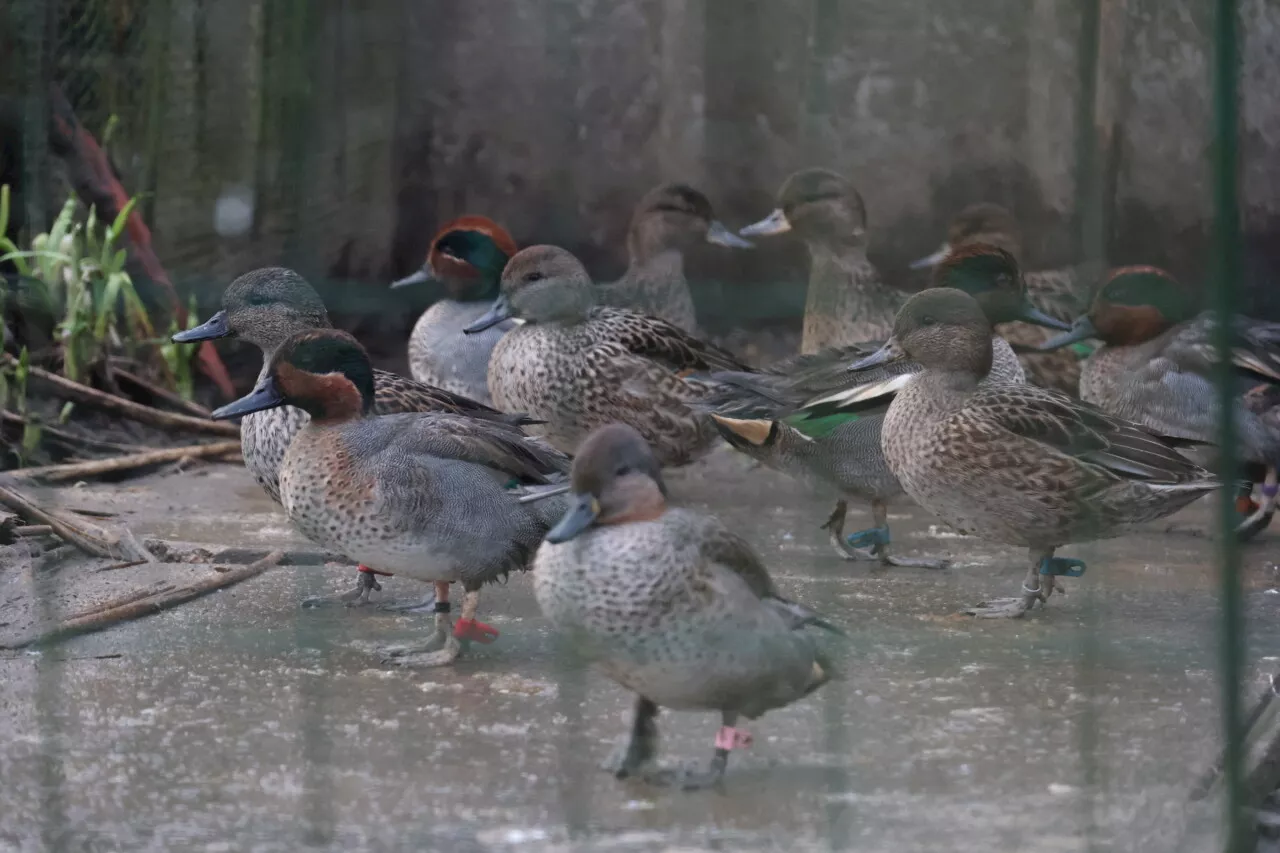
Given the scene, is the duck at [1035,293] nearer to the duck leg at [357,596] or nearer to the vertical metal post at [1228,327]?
the duck leg at [357,596]

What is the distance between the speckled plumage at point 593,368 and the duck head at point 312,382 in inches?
71.6

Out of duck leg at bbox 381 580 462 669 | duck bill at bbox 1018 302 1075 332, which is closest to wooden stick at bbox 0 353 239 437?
duck leg at bbox 381 580 462 669

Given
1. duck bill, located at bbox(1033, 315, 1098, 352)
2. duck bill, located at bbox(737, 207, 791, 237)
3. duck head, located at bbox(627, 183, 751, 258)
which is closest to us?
duck bill, located at bbox(1033, 315, 1098, 352)

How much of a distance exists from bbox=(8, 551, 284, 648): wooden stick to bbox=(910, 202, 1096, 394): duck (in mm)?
2951

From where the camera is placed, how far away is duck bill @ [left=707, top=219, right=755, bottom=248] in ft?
22.8

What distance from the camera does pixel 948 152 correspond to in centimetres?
733

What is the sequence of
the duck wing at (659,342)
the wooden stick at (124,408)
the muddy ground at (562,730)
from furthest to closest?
1. the wooden stick at (124,408)
2. the duck wing at (659,342)
3. the muddy ground at (562,730)

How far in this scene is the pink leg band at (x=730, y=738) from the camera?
9.74ft

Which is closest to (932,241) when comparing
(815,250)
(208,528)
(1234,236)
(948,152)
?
(948,152)

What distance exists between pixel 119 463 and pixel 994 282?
10.6 ft

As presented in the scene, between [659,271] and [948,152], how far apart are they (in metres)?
1.51

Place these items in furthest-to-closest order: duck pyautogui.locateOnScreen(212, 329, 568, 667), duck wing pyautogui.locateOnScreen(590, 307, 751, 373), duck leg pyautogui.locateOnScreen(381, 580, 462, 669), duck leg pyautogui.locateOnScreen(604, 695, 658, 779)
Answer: duck wing pyautogui.locateOnScreen(590, 307, 751, 373) → duck leg pyautogui.locateOnScreen(381, 580, 462, 669) → duck pyautogui.locateOnScreen(212, 329, 568, 667) → duck leg pyautogui.locateOnScreen(604, 695, 658, 779)

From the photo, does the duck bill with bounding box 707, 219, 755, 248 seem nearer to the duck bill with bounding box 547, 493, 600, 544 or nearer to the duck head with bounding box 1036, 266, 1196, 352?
the duck head with bounding box 1036, 266, 1196, 352

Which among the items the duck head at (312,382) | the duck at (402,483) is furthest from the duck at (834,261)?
the duck head at (312,382)
